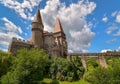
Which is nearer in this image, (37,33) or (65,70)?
(65,70)

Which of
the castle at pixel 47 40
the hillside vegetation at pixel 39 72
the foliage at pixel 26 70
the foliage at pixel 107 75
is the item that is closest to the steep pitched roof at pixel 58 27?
the castle at pixel 47 40

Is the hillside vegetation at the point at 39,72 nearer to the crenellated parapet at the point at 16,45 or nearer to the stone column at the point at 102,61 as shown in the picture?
the stone column at the point at 102,61

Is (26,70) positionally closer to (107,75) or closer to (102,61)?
(107,75)

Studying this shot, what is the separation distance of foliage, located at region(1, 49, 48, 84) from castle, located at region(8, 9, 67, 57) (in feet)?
62.5

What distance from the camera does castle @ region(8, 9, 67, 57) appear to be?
7012 centimetres

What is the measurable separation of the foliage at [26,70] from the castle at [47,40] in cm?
1906

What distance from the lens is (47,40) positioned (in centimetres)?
7544

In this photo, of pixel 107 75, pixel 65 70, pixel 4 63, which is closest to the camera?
pixel 107 75

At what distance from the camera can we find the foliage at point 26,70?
4242cm

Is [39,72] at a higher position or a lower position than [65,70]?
lower

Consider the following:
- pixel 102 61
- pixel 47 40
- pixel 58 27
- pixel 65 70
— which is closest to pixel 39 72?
pixel 65 70

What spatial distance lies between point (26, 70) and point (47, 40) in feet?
104

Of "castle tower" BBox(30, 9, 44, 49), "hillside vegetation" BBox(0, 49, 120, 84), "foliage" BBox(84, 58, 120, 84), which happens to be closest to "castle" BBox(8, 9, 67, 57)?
"castle tower" BBox(30, 9, 44, 49)

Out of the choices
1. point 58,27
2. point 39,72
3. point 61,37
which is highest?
point 58,27
